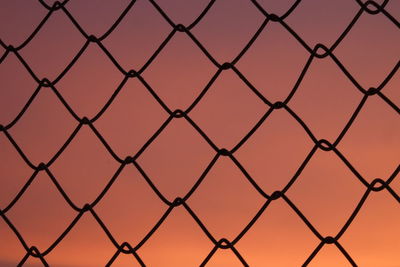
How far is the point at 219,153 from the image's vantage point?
1.29m

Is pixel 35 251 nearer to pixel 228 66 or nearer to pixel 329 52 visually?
pixel 228 66

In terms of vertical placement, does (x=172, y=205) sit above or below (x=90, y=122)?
below

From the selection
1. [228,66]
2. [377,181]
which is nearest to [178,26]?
[228,66]

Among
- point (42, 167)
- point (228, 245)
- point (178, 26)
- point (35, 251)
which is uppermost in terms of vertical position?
point (178, 26)

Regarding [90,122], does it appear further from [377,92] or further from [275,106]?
[377,92]

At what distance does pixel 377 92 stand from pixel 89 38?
50 centimetres

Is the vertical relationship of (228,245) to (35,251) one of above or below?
below

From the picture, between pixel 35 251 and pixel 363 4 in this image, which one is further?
pixel 35 251

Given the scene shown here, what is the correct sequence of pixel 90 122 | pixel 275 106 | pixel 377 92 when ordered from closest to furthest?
pixel 377 92 → pixel 275 106 → pixel 90 122

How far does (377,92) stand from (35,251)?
60 cm

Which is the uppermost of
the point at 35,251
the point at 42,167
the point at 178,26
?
the point at 178,26

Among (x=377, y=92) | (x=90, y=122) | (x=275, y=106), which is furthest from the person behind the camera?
(x=90, y=122)

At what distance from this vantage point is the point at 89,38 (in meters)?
1.44

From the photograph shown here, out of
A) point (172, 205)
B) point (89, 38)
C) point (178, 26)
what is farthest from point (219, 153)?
point (89, 38)
